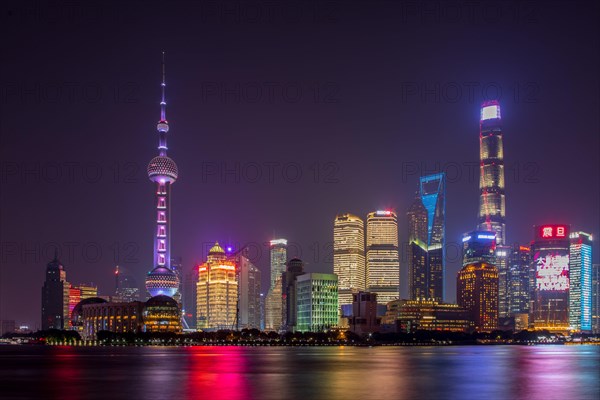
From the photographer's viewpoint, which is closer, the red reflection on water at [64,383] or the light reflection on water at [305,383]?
the light reflection on water at [305,383]

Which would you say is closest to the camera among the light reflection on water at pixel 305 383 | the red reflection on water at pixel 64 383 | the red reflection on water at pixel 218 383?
the red reflection on water at pixel 218 383

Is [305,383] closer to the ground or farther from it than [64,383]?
farther from it

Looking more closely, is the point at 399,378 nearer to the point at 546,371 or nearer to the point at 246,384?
the point at 246,384

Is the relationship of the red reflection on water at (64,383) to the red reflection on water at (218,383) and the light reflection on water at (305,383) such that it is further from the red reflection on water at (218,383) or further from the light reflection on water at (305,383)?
the red reflection on water at (218,383)

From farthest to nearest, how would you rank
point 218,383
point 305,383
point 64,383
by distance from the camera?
point 64,383 < point 305,383 < point 218,383

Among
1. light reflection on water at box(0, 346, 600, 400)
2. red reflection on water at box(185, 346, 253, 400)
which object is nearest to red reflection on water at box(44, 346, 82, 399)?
light reflection on water at box(0, 346, 600, 400)

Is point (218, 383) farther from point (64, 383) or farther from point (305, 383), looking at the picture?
point (64, 383)

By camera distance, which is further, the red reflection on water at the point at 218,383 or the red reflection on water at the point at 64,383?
the red reflection on water at the point at 64,383

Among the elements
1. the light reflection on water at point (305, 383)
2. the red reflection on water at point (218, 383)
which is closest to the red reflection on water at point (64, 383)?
the light reflection on water at point (305, 383)

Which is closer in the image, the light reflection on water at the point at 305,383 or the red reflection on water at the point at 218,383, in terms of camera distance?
the red reflection on water at the point at 218,383

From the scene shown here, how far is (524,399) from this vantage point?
235 feet

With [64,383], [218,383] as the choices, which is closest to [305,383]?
[218,383]

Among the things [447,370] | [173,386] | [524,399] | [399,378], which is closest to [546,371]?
[447,370]

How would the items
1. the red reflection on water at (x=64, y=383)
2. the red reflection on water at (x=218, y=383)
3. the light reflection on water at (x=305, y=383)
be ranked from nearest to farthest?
1. the red reflection on water at (x=218, y=383)
2. the light reflection on water at (x=305, y=383)
3. the red reflection on water at (x=64, y=383)
